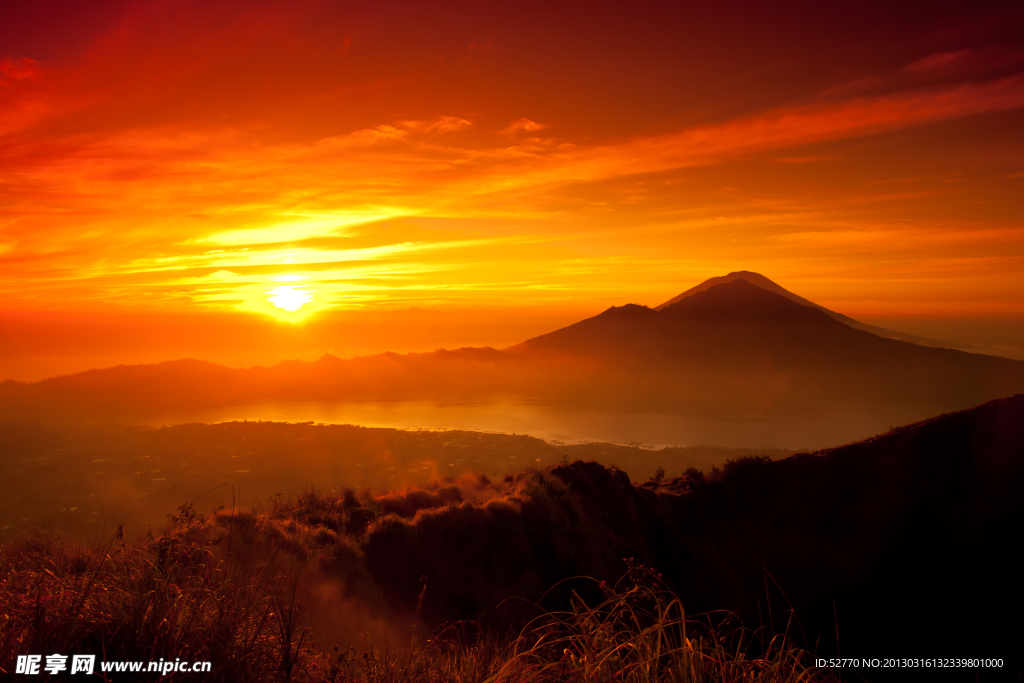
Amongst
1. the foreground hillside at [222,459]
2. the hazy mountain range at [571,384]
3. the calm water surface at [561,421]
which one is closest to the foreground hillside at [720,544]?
the foreground hillside at [222,459]

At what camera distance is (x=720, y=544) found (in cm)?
1268

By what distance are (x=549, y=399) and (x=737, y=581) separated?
13541 cm

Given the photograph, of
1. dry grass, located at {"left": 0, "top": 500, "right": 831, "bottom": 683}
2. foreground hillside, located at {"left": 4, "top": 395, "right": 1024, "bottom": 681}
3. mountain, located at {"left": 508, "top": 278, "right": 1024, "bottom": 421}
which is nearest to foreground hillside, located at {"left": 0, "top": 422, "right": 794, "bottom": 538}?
foreground hillside, located at {"left": 4, "top": 395, "right": 1024, "bottom": 681}

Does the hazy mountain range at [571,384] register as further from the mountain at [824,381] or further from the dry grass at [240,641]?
the dry grass at [240,641]

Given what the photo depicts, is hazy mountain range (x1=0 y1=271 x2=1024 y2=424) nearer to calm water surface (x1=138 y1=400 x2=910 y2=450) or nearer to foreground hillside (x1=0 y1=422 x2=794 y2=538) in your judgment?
calm water surface (x1=138 y1=400 x2=910 y2=450)

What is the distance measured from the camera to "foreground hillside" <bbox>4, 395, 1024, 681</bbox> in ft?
25.4

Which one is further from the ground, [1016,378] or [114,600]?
[114,600]

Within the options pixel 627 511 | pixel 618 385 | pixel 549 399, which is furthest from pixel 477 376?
pixel 627 511

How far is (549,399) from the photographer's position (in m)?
147

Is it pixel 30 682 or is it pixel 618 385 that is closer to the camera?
pixel 30 682

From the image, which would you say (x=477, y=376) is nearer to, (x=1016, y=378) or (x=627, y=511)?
(x=627, y=511)

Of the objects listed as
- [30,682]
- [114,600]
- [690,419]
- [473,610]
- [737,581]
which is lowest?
[690,419]

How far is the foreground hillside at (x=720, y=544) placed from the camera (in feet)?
25.4

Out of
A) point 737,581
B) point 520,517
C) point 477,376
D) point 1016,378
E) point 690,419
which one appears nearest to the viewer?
point 520,517
